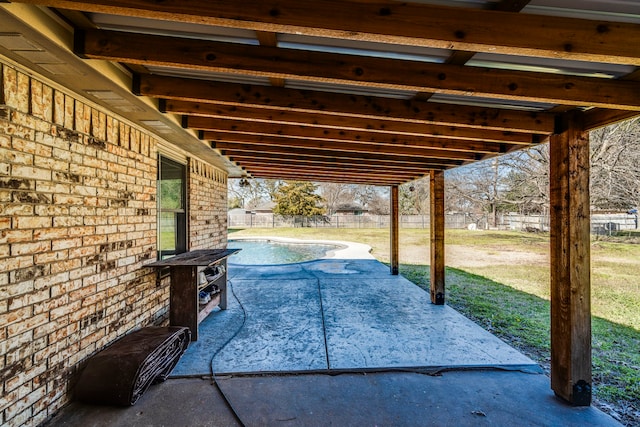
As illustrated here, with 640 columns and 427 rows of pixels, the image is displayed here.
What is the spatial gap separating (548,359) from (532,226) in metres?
20.0

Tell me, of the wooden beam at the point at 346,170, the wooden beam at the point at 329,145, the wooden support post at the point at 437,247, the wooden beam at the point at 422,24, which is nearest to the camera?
the wooden beam at the point at 422,24

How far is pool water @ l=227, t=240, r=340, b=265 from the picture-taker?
10.5m

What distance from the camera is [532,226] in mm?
19469

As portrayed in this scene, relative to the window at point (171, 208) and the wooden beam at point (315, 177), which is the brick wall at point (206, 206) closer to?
the window at point (171, 208)

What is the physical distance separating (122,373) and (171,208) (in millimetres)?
2182

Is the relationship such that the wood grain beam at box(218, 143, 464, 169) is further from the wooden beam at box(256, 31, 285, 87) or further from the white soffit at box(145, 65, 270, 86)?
the wooden beam at box(256, 31, 285, 87)

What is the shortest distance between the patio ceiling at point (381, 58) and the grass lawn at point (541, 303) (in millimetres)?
2320

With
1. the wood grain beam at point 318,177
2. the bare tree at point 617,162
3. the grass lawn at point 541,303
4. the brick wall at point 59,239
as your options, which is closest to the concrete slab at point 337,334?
the grass lawn at point 541,303

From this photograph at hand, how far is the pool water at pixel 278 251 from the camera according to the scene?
10.5 metres

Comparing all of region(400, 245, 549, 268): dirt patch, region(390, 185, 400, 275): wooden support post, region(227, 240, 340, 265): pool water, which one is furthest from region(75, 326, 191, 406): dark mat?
region(400, 245, 549, 268): dirt patch

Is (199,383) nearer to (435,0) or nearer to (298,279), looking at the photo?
(435,0)

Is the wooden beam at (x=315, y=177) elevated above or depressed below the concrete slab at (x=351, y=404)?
above

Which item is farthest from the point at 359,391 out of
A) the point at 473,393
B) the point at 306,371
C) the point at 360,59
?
the point at 360,59

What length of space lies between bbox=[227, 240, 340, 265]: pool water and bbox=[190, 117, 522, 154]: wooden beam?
713 centimetres
